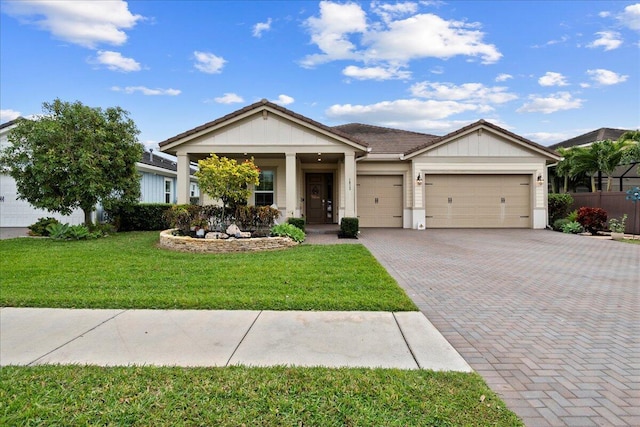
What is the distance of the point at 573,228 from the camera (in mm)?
14008

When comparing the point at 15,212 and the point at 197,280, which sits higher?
the point at 15,212

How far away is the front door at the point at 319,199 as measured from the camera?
679 inches

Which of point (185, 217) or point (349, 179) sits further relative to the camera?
point (349, 179)

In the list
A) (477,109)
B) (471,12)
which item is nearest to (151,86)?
(471,12)

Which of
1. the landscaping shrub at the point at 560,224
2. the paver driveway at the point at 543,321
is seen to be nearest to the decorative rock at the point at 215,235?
the paver driveway at the point at 543,321

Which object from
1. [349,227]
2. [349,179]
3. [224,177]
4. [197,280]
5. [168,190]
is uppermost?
[168,190]

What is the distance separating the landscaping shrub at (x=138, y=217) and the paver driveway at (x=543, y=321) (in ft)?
34.5

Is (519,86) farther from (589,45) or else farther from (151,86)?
(151,86)

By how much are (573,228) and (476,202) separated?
151 inches

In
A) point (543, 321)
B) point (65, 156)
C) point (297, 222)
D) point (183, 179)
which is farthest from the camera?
point (183, 179)

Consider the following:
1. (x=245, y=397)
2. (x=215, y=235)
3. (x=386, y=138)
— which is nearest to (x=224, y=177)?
(x=215, y=235)

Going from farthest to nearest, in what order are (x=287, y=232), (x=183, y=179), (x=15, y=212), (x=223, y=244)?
(x=15, y=212) → (x=183, y=179) → (x=287, y=232) → (x=223, y=244)

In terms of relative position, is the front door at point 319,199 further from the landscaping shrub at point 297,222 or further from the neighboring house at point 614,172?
the neighboring house at point 614,172

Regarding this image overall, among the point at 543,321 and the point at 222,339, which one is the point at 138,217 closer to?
the point at 222,339
